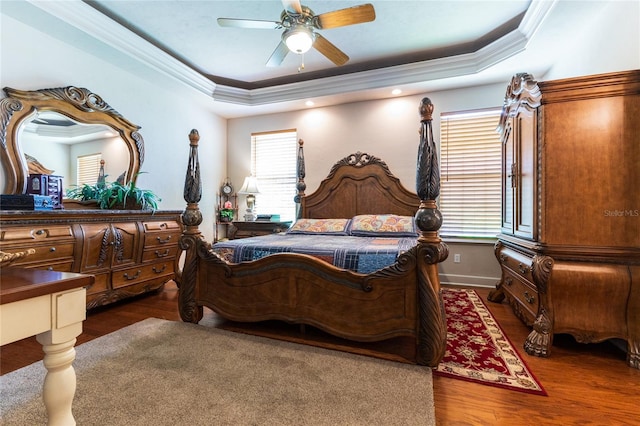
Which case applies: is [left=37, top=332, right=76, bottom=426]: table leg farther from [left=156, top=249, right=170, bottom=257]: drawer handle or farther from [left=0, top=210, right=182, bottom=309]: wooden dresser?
[left=156, top=249, right=170, bottom=257]: drawer handle

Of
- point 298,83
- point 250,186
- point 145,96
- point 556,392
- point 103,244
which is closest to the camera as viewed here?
point 556,392

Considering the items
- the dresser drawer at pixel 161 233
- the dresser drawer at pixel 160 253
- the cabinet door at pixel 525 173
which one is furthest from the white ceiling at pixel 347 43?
the dresser drawer at pixel 160 253

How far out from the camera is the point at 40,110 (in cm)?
283

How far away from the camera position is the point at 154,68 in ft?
11.5

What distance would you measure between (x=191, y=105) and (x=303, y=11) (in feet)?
9.51

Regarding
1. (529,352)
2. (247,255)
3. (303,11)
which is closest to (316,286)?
(247,255)

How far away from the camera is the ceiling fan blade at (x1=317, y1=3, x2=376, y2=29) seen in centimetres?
217

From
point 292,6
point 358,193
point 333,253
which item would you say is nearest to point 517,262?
point 333,253

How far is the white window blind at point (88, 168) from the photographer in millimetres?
3221

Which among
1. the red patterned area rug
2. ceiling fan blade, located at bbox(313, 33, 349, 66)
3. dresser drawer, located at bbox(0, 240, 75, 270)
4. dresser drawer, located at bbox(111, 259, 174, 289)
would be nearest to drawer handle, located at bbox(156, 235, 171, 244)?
dresser drawer, located at bbox(111, 259, 174, 289)

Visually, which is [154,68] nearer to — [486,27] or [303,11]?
[303,11]

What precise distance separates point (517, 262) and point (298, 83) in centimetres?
345

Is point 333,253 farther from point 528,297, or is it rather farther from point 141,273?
point 141,273

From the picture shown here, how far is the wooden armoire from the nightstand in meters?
3.09
